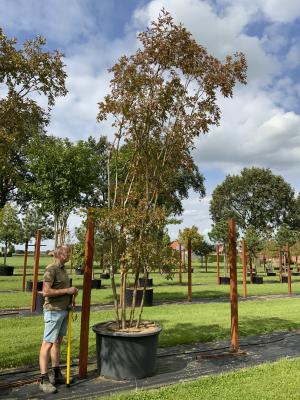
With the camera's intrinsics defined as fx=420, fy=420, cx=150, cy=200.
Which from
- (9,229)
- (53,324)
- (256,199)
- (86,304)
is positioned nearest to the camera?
(53,324)

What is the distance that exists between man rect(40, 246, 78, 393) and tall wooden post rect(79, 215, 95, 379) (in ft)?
1.01

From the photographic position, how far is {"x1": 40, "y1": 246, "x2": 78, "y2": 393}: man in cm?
487

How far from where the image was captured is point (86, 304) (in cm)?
538

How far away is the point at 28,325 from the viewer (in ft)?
28.6

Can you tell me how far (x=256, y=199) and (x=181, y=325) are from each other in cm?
4511

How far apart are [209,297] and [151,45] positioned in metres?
10.9

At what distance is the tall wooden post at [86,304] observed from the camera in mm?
5168

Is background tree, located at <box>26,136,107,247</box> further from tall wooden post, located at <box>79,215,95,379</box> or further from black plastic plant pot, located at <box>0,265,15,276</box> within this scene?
black plastic plant pot, located at <box>0,265,15,276</box>

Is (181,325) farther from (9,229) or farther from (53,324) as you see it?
(9,229)

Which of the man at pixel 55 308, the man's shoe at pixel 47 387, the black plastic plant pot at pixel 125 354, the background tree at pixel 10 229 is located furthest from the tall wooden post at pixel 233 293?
the background tree at pixel 10 229

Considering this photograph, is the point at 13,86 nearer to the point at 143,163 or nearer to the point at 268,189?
the point at 143,163

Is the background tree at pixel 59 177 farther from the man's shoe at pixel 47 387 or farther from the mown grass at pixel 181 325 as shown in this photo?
the man's shoe at pixel 47 387

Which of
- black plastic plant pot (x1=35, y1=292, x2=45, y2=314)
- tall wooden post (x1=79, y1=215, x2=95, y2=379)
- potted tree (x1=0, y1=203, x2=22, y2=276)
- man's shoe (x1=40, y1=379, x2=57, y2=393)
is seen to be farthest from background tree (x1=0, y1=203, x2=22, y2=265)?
man's shoe (x1=40, y1=379, x2=57, y2=393)

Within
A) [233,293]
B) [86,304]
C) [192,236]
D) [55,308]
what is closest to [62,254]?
[55,308]
